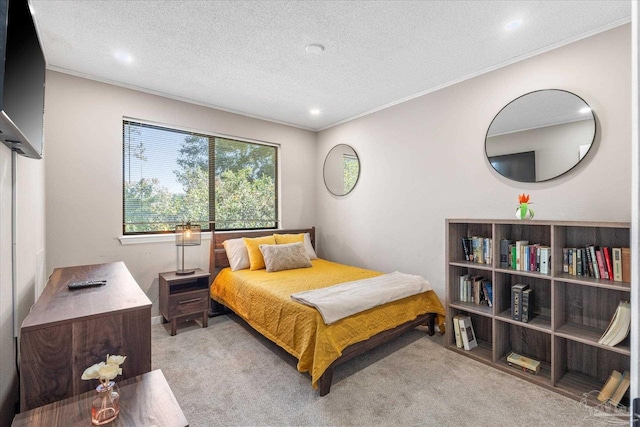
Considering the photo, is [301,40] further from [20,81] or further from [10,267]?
[10,267]

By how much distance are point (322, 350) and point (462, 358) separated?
1.36m

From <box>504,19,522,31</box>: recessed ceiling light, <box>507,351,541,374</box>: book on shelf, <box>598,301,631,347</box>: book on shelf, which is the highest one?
<box>504,19,522,31</box>: recessed ceiling light

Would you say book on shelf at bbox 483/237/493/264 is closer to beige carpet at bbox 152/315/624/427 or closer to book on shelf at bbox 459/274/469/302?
book on shelf at bbox 459/274/469/302

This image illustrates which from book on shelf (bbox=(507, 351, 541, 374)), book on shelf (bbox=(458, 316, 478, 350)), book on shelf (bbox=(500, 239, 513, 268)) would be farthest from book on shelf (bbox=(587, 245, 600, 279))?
book on shelf (bbox=(458, 316, 478, 350))

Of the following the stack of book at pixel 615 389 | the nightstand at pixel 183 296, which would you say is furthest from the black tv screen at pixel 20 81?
the stack of book at pixel 615 389

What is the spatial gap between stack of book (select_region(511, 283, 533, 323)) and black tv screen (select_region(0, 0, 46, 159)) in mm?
3068

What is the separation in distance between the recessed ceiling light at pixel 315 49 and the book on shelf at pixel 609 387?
3.13 m

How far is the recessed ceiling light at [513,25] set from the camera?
2.12 m

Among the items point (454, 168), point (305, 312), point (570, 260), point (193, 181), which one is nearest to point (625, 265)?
point (570, 260)

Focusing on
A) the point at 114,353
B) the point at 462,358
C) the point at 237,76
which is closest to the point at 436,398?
the point at 462,358

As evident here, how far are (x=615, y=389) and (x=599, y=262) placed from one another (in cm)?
82

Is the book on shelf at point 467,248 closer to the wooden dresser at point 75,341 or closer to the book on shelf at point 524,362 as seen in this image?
the book on shelf at point 524,362

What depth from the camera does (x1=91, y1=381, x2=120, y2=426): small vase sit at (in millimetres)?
1012

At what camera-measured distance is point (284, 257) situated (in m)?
3.57
